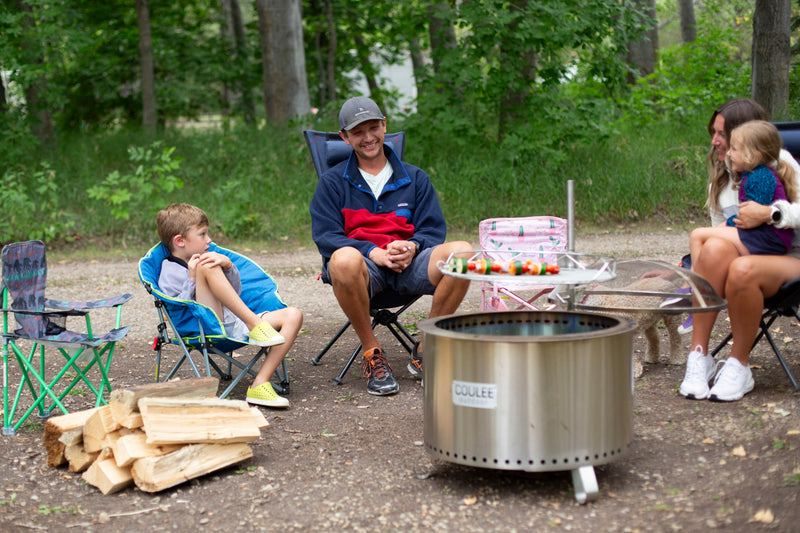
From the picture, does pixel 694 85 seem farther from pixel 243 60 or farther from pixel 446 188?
pixel 243 60

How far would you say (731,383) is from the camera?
140 inches

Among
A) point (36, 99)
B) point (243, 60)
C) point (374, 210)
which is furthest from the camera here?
point (243, 60)

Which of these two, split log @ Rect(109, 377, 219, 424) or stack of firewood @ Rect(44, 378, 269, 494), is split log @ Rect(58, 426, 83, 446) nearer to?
stack of firewood @ Rect(44, 378, 269, 494)

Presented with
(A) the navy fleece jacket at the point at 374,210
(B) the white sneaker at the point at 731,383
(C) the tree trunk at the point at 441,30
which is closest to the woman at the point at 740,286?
(B) the white sneaker at the point at 731,383

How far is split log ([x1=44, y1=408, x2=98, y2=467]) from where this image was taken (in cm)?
313

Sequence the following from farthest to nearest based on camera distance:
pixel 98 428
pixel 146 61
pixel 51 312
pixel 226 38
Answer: pixel 226 38 → pixel 146 61 → pixel 51 312 → pixel 98 428

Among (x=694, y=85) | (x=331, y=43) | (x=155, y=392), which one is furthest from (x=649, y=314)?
(x=331, y=43)

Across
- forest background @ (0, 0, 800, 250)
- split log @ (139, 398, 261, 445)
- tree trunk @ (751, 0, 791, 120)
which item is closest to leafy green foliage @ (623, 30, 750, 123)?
forest background @ (0, 0, 800, 250)

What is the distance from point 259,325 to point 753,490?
220 cm

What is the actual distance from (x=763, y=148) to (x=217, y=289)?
8.30ft

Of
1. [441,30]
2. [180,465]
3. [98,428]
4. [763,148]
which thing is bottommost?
[180,465]

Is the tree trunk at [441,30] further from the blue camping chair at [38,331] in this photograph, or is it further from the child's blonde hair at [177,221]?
the blue camping chair at [38,331]

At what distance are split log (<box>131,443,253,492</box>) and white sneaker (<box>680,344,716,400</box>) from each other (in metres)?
2.00

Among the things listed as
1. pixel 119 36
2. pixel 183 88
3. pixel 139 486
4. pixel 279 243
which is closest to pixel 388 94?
pixel 183 88
